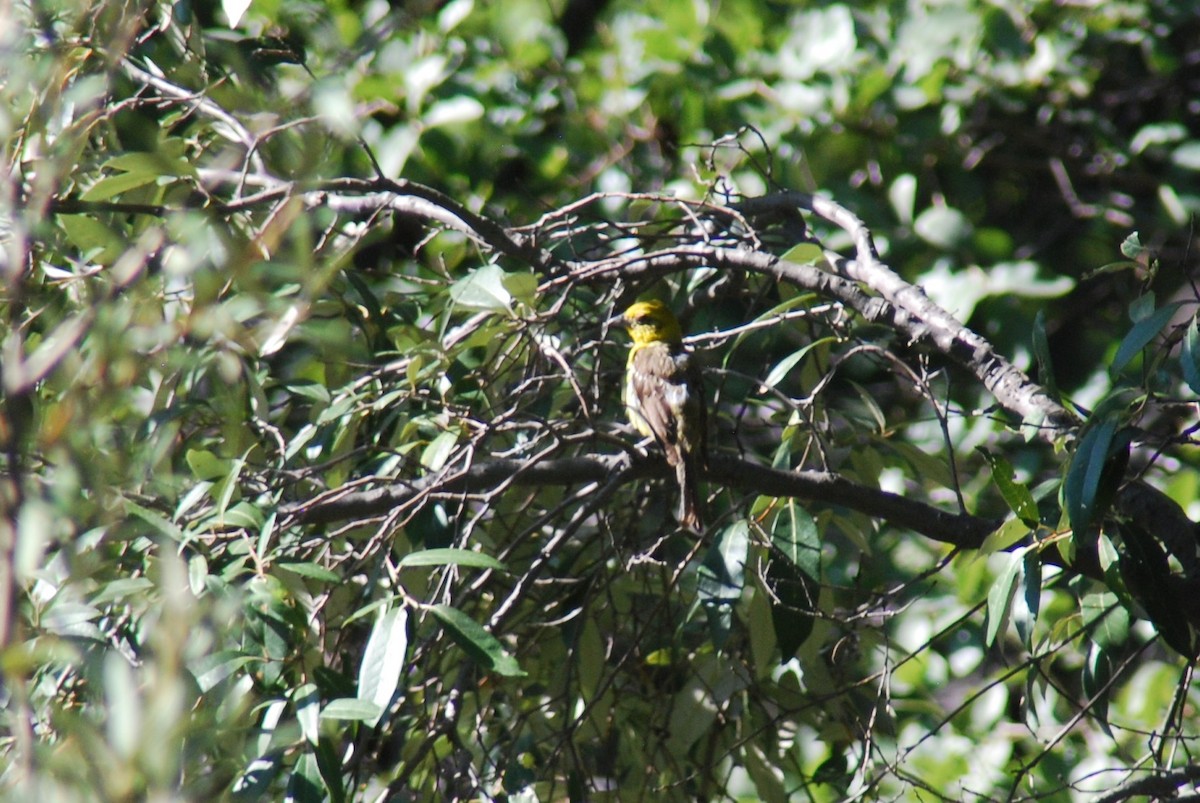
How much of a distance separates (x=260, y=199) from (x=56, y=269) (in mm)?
948

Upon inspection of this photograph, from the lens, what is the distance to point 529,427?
256 cm

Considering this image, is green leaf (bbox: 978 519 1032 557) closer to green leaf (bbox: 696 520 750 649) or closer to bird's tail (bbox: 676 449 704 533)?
green leaf (bbox: 696 520 750 649)

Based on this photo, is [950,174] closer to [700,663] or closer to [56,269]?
[700,663]

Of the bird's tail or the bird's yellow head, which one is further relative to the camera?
the bird's yellow head

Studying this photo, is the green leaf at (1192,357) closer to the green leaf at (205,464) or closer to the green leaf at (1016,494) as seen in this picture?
the green leaf at (1016,494)

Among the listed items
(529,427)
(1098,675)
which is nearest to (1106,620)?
(1098,675)

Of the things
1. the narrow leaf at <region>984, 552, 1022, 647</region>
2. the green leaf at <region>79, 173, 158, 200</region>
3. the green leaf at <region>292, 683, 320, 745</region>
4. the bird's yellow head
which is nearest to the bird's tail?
the bird's yellow head

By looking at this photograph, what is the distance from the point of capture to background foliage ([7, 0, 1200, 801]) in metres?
1.59

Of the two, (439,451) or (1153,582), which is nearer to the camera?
(1153,582)

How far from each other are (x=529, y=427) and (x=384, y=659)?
0.78 m

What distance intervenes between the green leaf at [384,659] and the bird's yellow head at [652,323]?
4.45 feet

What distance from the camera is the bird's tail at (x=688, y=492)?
8.43ft

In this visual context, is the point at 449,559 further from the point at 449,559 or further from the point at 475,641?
the point at 475,641

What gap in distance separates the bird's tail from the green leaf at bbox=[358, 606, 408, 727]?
825 millimetres
